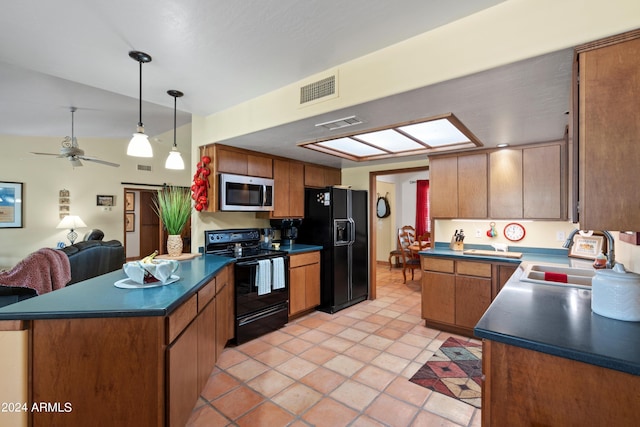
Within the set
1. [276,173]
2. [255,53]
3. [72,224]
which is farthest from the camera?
[72,224]

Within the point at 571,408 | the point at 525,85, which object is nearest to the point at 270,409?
the point at 571,408

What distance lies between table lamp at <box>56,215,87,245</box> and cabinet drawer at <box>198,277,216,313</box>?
4.83m

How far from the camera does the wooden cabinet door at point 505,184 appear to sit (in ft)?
10.2

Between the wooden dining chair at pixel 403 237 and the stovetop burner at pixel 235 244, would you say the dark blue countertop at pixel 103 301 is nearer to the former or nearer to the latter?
the stovetop burner at pixel 235 244

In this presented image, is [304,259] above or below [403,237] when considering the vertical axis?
below

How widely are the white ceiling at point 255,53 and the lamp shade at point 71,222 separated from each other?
3457 millimetres

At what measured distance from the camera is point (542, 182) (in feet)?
9.79

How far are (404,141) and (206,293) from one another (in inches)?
89.4

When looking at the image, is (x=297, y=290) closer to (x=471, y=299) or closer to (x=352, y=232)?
(x=352, y=232)

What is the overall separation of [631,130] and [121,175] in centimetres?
762

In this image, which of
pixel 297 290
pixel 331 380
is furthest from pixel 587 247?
pixel 297 290

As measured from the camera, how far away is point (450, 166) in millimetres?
3492

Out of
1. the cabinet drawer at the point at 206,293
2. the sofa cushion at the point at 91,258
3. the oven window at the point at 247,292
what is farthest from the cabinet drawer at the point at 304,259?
the sofa cushion at the point at 91,258

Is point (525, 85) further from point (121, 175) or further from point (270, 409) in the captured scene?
point (121, 175)
